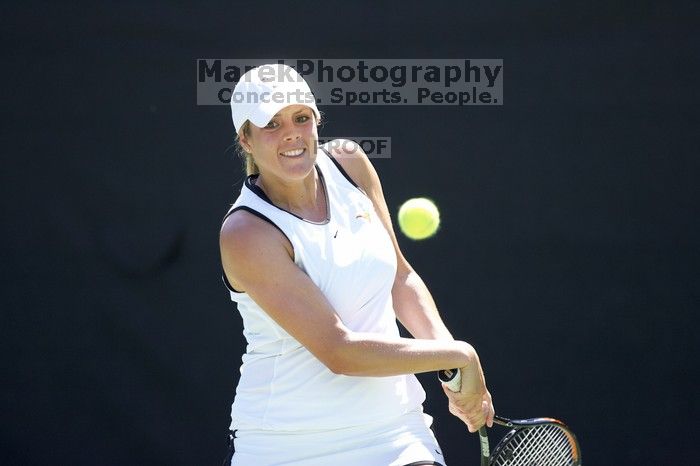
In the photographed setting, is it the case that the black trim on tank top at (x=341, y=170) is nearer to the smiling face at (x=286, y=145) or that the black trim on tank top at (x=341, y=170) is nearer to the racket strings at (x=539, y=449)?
the smiling face at (x=286, y=145)

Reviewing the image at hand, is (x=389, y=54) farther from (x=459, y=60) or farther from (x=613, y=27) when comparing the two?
(x=613, y=27)

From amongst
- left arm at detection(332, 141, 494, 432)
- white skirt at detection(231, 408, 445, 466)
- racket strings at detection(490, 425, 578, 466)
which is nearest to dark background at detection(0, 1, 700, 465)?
racket strings at detection(490, 425, 578, 466)

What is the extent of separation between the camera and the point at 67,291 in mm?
3361

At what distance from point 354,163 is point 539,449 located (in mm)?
784

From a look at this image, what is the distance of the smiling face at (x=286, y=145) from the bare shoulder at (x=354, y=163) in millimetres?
176

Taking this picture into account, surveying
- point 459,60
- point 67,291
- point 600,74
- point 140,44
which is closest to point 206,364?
point 67,291

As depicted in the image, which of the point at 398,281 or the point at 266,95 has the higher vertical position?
the point at 266,95

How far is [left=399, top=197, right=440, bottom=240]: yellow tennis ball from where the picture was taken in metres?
3.33

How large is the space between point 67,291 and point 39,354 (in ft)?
0.73

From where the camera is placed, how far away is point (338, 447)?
6.78 feet
